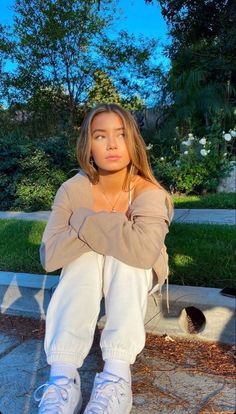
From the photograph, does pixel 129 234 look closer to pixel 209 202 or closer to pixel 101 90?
pixel 209 202

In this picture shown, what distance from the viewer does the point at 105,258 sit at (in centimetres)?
186

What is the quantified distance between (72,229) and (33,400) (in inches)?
28.4

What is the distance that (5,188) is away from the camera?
750cm

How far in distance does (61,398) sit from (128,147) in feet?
3.62

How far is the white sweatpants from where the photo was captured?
168 centimetres

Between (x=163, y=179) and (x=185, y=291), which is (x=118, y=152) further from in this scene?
(x=163, y=179)

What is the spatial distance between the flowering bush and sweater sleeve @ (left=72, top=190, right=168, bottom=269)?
500 centimetres

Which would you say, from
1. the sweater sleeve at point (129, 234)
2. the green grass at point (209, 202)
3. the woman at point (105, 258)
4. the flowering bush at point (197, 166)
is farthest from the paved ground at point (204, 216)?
the sweater sleeve at point (129, 234)

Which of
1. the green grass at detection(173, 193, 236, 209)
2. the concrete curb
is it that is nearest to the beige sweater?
the concrete curb

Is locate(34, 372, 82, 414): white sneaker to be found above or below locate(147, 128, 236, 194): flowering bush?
below

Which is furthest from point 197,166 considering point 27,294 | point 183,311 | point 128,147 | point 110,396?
point 110,396

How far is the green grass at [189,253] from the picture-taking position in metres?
2.84

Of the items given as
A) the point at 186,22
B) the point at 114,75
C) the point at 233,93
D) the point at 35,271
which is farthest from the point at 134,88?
the point at 35,271

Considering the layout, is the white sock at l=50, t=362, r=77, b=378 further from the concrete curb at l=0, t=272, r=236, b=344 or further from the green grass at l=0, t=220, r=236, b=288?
the green grass at l=0, t=220, r=236, b=288
